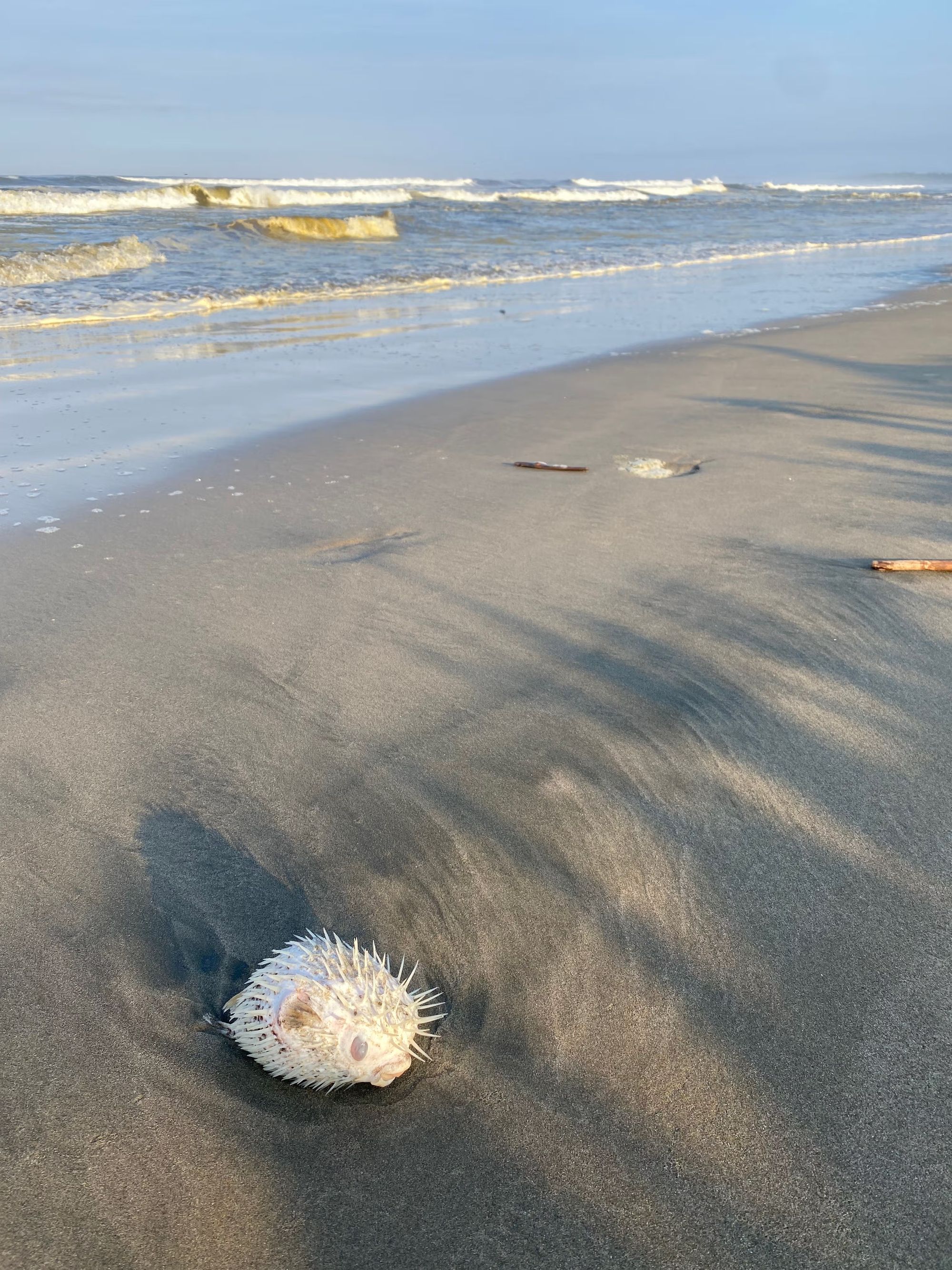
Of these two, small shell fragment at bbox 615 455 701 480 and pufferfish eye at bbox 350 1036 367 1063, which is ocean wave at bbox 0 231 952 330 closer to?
small shell fragment at bbox 615 455 701 480

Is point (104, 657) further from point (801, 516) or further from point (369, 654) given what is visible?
point (801, 516)

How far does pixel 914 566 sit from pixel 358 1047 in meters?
2.79

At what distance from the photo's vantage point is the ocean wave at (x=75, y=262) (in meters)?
13.3

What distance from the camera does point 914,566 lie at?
11.7 feet

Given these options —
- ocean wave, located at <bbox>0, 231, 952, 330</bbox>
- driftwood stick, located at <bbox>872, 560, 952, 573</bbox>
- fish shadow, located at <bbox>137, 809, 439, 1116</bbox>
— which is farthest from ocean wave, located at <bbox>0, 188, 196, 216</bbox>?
fish shadow, located at <bbox>137, 809, 439, 1116</bbox>

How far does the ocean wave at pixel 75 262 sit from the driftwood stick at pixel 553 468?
10.4 m

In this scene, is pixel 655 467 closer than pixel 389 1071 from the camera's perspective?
No

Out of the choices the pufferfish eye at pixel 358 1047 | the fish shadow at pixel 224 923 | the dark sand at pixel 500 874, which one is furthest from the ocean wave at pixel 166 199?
the pufferfish eye at pixel 358 1047

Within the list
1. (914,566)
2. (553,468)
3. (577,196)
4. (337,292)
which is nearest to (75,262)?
(337,292)

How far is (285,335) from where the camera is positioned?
31.4ft

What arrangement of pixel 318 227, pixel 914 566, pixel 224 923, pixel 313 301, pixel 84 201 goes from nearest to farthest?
pixel 224 923 < pixel 914 566 < pixel 313 301 < pixel 318 227 < pixel 84 201

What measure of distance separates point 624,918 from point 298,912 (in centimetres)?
67

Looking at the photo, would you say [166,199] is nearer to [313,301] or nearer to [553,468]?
[313,301]

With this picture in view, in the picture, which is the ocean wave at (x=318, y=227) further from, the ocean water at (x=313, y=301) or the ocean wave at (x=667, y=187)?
the ocean wave at (x=667, y=187)
